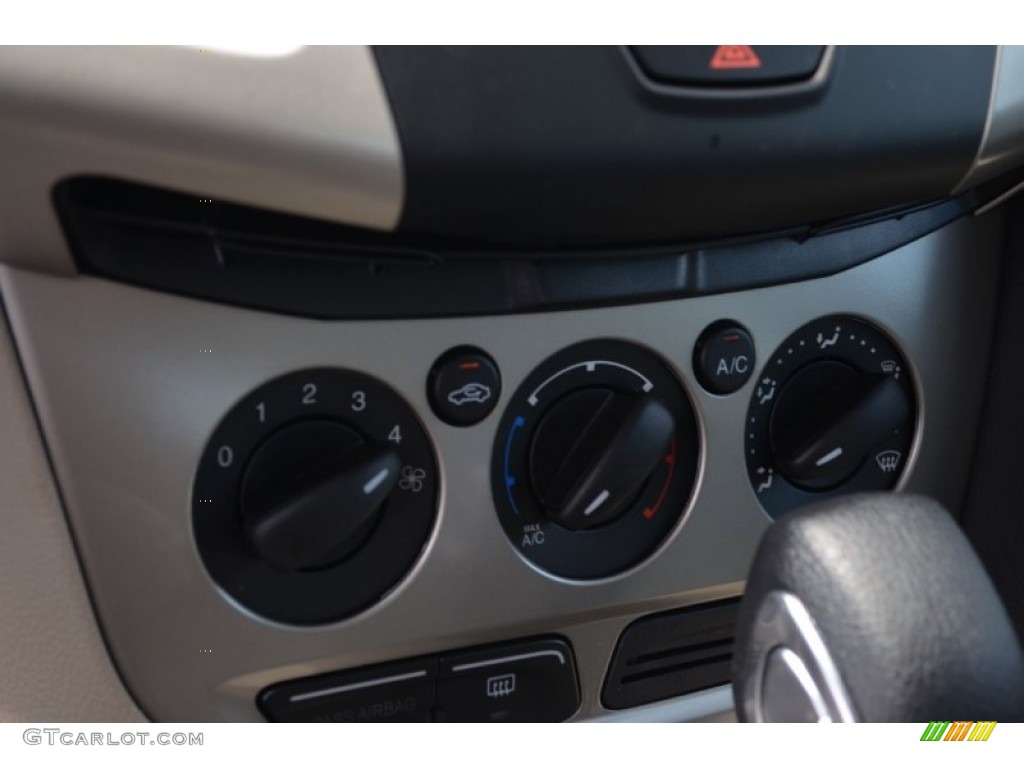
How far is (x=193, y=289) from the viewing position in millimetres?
503

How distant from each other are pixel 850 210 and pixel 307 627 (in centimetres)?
33

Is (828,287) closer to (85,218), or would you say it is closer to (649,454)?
(649,454)

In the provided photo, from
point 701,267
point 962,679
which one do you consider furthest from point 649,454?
point 962,679

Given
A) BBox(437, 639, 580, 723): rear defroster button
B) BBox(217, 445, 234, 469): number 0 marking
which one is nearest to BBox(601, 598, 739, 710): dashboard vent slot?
BBox(437, 639, 580, 723): rear defroster button

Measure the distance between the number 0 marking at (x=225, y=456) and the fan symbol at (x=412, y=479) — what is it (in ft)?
0.27

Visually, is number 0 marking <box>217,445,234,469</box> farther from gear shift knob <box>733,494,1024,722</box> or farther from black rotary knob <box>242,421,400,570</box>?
gear shift knob <box>733,494,1024,722</box>

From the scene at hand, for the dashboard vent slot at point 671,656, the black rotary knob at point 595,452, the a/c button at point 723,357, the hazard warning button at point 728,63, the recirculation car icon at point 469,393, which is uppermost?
the hazard warning button at point 728,63

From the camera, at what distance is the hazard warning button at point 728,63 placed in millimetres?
495

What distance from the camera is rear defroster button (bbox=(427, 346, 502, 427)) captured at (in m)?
0.56

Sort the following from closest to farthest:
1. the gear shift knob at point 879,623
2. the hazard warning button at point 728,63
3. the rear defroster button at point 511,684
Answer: the gear shift knob at point 879,623
the hazard warning button at point 728,63
the rear defroster button at point 511,684

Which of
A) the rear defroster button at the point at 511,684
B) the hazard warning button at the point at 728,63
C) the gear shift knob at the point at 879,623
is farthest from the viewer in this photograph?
the rear defroster button at the point at 511,684

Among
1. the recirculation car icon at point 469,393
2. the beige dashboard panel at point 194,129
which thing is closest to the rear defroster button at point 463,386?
the recirculation car icon at point 469,393

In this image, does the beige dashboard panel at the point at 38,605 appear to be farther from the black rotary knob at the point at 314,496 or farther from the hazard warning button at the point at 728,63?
the hazard warning button at the point at 728,63

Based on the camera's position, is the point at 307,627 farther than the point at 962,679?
Yes
